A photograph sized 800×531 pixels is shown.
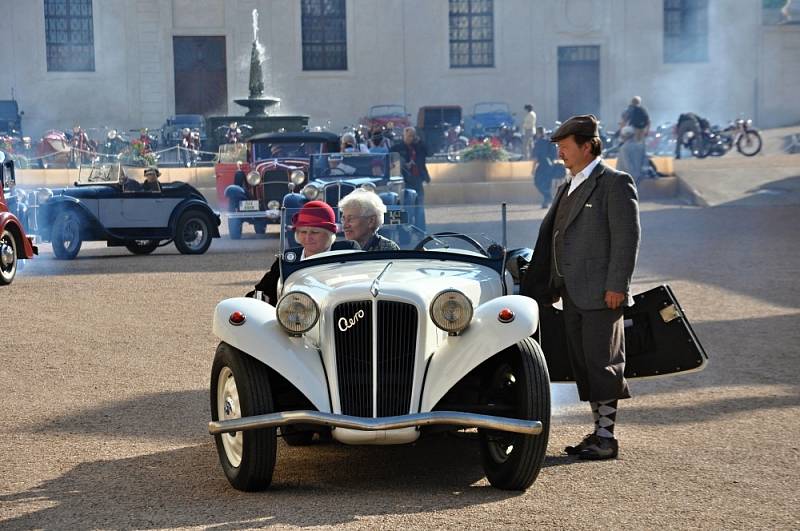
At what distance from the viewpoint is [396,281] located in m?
5.64

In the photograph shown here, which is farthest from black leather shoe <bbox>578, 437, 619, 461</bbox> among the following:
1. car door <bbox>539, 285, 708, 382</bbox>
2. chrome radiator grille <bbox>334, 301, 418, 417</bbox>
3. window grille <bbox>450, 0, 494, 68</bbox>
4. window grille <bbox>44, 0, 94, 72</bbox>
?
window grille <bbox>450, 0, 494, 68</bbox>

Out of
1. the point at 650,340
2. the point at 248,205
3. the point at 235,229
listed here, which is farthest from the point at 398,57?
the point at 650,340

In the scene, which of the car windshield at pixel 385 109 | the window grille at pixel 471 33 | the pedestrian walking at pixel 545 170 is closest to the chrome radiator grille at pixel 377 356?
the pedestrian walking at pixel 545 170

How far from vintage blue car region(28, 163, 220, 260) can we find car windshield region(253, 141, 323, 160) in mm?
3010

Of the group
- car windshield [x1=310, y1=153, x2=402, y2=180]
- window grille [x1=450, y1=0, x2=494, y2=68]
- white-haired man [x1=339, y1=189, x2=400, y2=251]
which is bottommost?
car windshield [x1=310, y1=153, x2=402, y2=180]

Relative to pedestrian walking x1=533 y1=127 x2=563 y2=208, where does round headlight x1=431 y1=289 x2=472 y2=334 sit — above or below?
above

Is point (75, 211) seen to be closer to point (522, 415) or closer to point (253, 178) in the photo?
point (253, 178)

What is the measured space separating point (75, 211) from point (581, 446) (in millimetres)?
12054

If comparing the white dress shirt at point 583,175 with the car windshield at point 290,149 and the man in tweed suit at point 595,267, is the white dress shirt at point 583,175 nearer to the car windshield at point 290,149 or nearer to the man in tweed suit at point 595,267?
the man in tweed suit at point 595,267

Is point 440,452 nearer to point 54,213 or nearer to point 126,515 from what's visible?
point 126,515

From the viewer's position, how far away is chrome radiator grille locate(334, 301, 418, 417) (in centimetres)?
532

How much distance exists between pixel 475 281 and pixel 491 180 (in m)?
22.2

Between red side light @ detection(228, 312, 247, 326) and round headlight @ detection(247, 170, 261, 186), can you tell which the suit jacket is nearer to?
red side light @ detection(228, 312, 247, 326)

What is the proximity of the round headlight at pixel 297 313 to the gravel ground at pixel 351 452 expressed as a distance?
0.66 m
